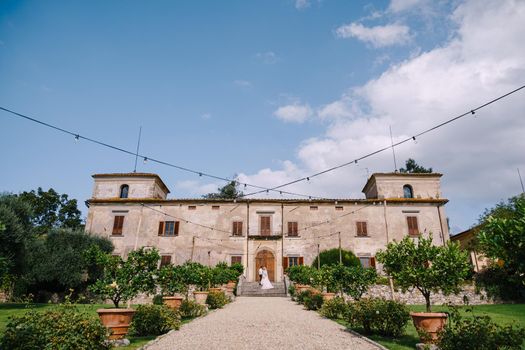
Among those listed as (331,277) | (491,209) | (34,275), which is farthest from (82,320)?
(491,209)

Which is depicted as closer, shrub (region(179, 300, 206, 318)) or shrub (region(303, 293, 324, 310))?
shrub (region(179, 300, 206, 318))

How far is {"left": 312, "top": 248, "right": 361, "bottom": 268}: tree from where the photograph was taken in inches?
998

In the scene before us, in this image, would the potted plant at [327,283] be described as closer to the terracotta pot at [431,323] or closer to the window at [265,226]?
the terracotta pot at [431,323]

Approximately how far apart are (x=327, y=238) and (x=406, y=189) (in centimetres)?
869

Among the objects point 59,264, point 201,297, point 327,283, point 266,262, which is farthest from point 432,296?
point 59,264

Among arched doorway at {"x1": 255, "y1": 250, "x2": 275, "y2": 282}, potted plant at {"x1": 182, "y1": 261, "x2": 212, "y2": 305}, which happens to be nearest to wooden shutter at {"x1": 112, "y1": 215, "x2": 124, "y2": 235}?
arched doorway at {"x1": 255, "y1": 250, "x2": 275, "y2": 282}

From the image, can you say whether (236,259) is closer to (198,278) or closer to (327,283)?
(198,278)

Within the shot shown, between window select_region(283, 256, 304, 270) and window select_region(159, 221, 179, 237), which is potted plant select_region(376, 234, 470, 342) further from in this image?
window select_region(159, 221, 179, 237)

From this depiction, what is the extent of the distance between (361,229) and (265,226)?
7938mm

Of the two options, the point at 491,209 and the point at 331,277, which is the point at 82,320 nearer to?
the point at 331,277

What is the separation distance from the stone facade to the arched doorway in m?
0.08

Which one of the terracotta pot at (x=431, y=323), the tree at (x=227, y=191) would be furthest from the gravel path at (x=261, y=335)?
the tree at (x=227, y=191)

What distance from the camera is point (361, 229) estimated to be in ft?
88.8

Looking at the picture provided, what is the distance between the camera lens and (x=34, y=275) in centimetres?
1922
